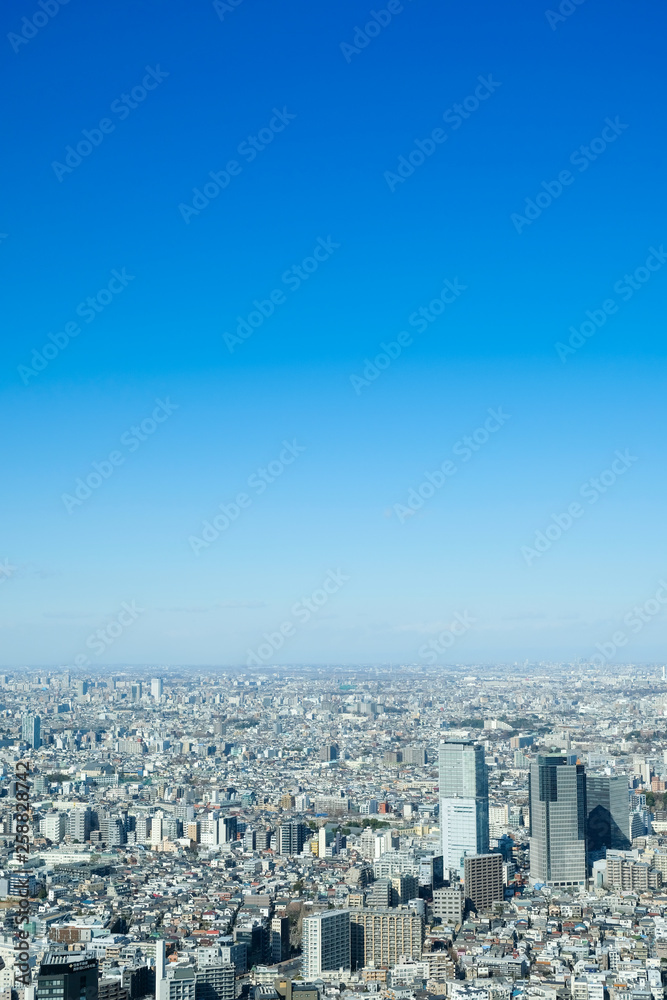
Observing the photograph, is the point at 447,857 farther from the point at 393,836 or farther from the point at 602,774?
the point at 602,774

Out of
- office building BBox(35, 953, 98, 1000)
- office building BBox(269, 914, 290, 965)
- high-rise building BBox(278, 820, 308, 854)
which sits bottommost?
office building BBox(269, 914, 290, 965)

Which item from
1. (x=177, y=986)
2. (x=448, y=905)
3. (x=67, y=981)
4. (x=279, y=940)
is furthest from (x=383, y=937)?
(x=67, y=981)

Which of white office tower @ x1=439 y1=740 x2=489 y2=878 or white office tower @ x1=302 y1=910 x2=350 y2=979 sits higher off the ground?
white office tower @ x1=439 y1=740 x2=489 y2=878

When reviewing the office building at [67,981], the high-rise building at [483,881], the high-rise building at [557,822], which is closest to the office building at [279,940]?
the high-rise building at [483,881]

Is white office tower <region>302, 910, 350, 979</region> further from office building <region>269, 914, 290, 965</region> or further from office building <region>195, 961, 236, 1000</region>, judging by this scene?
office building <region>195, 961, 236, 1000</region>

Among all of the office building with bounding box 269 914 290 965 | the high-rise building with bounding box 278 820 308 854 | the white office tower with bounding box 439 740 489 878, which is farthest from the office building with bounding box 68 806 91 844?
the office building with bounding box 269 914 290 965

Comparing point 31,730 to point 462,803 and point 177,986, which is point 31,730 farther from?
point 177,986

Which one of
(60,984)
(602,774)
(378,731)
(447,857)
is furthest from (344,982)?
(378,731)
